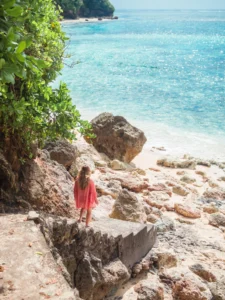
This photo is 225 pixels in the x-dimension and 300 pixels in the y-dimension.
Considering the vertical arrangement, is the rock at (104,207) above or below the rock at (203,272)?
above

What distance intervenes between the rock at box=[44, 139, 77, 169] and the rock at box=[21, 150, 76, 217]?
1798 mm

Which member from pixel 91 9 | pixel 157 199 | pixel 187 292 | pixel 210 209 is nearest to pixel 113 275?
pixel 187 292

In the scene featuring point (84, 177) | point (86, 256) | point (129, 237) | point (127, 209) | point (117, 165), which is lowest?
point (117, 165)

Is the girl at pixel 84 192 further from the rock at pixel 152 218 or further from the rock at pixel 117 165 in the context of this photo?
the rock at pixel 117 165

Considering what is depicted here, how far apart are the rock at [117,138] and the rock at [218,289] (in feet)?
25.9

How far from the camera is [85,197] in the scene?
647 cm

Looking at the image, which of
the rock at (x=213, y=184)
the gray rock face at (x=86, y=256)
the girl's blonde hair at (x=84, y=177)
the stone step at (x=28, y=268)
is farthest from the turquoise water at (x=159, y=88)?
the stone step at (x=28, y=268)

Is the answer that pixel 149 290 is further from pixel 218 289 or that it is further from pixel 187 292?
pixel 218 289

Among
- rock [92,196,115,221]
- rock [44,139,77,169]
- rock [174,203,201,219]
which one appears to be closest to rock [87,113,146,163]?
rock [174,203,201,219]

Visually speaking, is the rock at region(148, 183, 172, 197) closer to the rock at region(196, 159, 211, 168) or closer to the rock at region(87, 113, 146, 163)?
the rock at region(87, 113, 146, 163)

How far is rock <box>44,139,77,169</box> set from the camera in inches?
364

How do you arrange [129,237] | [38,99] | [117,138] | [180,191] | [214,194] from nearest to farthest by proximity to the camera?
[38,99]
[129,237]
[180,191]
[214,194]
[117,138]

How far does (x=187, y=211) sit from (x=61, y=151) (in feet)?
12.3

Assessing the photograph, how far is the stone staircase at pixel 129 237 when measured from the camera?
6.40 m
